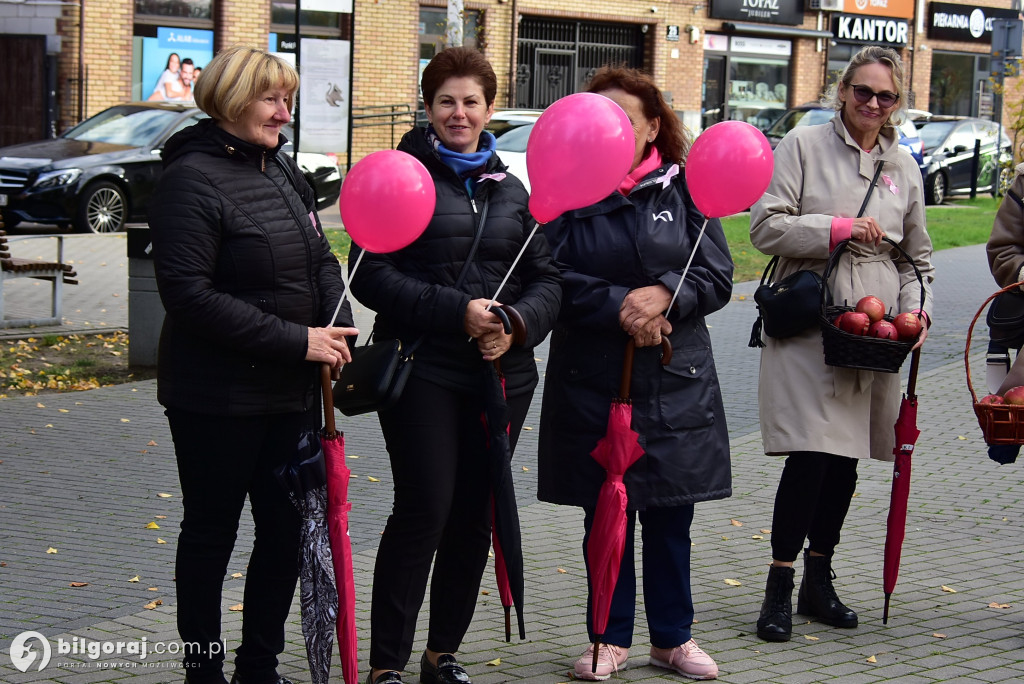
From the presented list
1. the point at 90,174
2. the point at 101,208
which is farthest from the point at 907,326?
the point at 101,208

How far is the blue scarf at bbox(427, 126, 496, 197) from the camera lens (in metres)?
4.21

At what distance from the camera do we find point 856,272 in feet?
16.2

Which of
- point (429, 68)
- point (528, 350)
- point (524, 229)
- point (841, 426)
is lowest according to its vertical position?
point (841, 426)

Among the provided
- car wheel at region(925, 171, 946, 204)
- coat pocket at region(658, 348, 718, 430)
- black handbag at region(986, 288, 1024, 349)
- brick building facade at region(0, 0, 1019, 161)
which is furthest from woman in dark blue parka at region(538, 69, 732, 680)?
car wheel at region(925, 171, 946, 204)

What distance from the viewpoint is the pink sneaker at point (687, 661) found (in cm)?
447

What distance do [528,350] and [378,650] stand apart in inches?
40.9

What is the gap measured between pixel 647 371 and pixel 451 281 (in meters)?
0.74

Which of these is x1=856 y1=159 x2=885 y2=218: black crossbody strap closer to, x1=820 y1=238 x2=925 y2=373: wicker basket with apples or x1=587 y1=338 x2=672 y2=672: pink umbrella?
x1=820 y1=238 x2=925 y2=373: wicker basket with apples

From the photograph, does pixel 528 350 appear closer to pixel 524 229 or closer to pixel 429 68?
pixel 524 229

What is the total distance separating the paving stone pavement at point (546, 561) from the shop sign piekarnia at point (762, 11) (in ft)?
84.0

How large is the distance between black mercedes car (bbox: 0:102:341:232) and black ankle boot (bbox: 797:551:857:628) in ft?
39.2

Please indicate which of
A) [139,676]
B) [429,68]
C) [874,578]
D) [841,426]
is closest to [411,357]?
[429,68]

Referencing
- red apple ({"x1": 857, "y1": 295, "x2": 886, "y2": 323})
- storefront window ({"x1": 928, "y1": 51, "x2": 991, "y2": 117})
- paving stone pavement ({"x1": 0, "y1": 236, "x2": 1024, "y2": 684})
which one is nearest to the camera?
paving stone pavement ({"x1": 0, "y1": 236, "x2": 1024, "y2": 684})

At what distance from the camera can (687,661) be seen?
4508 millimetres
